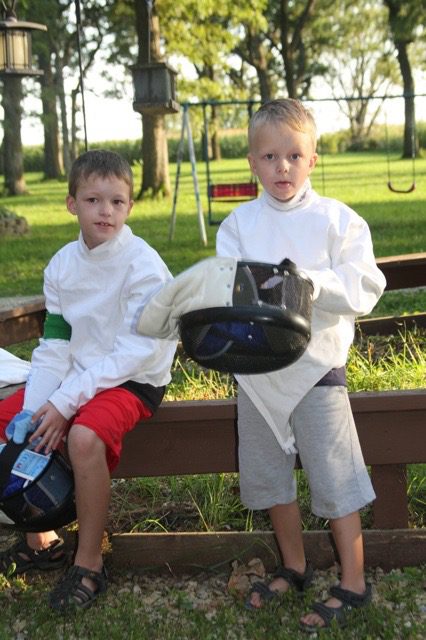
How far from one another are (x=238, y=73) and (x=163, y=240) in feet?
156

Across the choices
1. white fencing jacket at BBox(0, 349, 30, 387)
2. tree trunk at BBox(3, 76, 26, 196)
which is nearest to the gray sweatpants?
white fencing jacket at BBox(0, 349, 30, 387)

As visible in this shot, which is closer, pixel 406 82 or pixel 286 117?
pixel 286 117

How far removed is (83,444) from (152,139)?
18843 mm

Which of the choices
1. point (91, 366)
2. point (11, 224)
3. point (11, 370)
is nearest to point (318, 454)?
point (91, 366)

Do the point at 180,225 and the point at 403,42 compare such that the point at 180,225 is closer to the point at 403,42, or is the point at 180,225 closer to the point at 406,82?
the point at 406,82

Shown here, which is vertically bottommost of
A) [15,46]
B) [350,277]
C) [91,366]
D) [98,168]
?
[91,366]

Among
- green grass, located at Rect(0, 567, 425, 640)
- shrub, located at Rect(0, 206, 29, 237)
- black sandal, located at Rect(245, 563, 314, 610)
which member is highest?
shrub, located at Rect(0, 206, 29, 237)

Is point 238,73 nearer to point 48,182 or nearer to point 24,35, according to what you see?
point 48,182

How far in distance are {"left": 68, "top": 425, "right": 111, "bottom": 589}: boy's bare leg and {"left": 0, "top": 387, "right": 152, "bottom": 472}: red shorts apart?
0.03m

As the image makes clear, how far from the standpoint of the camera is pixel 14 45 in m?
10.4

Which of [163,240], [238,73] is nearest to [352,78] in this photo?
[238,73]

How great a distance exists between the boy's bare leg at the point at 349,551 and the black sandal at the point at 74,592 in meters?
0.68

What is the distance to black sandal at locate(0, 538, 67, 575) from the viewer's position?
3215mm

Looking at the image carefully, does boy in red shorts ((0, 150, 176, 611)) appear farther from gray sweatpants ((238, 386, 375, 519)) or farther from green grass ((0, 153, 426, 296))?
green grass ((0, 153, 426, 296))
